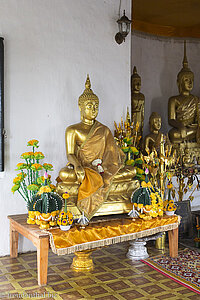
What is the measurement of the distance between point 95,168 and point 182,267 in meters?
1.30

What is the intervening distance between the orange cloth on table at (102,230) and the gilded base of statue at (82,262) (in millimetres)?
220

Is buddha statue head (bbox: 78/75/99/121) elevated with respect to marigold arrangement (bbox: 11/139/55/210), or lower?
elevated

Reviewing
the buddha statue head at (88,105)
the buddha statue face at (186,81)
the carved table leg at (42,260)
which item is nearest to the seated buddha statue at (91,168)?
the buddha statue head at (88,105)

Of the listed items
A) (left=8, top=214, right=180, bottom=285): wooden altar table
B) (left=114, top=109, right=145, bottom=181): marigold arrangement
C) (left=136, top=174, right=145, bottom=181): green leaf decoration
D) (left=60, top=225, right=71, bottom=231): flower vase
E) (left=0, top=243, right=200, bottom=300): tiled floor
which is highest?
Result: (left=114, top=109, right=145, bottom=181): marigold arrangement

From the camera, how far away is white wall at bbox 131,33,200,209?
6727 millimetres

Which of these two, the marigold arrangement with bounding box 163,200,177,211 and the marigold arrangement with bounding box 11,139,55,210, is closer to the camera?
the marigold arrangement with bounding box 11,139,55,210

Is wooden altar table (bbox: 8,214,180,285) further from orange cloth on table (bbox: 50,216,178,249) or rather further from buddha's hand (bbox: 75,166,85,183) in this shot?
buddha's hand (bbox: 75,166,85,183)

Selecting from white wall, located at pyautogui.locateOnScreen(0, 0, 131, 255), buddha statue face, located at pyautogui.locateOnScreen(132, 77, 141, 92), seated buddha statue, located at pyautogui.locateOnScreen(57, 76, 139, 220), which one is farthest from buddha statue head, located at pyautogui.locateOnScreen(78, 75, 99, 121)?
buddha statue face, located at pyautogui.locateOnScreen(132, 77, 141, 92)

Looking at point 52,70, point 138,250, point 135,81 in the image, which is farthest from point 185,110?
point 138,250

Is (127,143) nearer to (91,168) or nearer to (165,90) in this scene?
(91,168)

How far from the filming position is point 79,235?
366 centimetres

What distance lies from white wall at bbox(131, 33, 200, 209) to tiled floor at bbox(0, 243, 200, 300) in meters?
3.26

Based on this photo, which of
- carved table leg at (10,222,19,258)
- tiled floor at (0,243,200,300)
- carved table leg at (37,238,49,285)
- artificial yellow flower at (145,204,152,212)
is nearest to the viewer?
tiled floor at (0,243,200,300)

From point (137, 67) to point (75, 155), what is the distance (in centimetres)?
292
